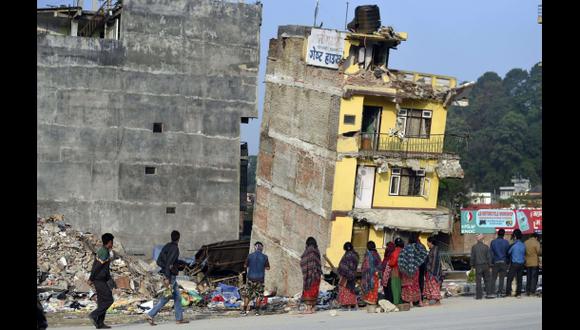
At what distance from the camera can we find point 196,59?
4662 centimetres

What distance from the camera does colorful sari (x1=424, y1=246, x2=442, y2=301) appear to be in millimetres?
22609

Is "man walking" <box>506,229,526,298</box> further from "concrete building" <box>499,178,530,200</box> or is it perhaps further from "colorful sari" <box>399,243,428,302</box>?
"concrete building" <box>499,178,530,200</box>

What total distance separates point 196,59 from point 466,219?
15.6 meters

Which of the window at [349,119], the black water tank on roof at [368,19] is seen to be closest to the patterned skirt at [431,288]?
the window at [349,119]

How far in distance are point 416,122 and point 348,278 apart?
58.6 feet

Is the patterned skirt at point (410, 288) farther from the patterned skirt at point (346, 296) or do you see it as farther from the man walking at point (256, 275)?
the man walking at point (256, 275)

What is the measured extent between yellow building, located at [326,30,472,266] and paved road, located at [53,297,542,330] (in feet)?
49.9

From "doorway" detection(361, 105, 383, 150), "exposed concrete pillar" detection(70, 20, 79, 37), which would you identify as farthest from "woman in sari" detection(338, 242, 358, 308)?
"exposed concrete pillar" detection(70, 20, 79, 37)

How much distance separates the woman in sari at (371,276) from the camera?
22281 mm

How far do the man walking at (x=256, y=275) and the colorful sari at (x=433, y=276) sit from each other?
3766mm

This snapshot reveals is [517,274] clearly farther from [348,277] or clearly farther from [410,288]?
[348,277]

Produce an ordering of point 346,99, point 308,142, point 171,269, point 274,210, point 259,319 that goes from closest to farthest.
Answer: point 171,269, point 259,319, point 346,99, point 308,142, point 274,210
